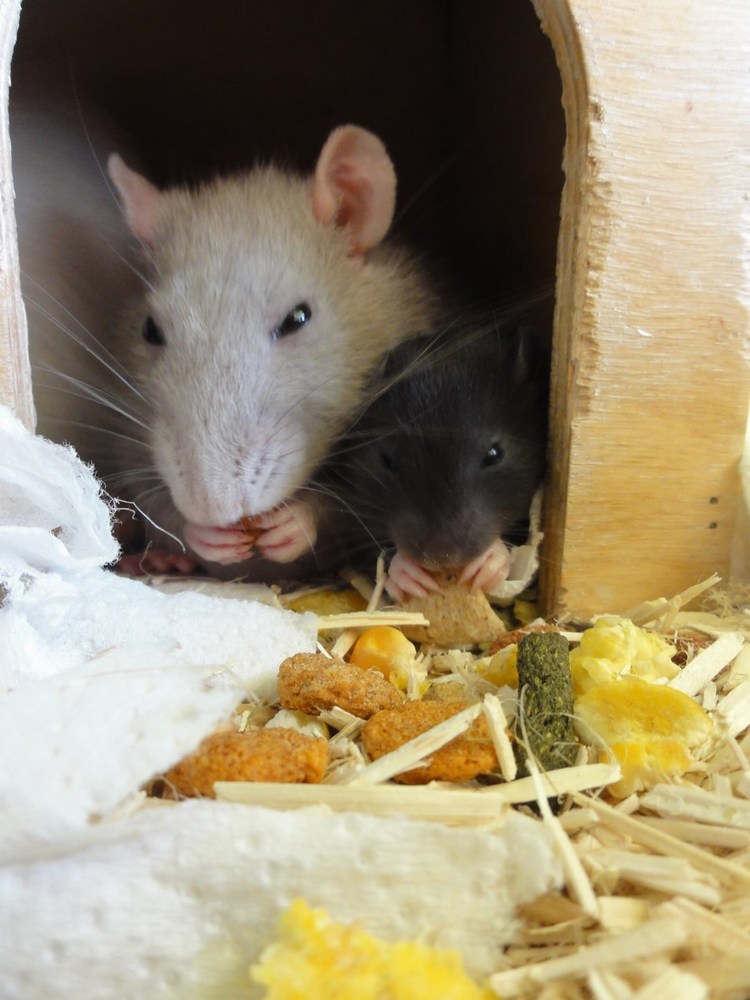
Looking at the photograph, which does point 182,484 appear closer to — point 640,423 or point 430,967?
point 640,423

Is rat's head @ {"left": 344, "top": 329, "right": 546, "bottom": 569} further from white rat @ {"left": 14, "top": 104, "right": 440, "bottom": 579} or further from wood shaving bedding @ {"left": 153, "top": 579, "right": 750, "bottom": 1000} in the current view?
wood shaving bedding @ {"left": 153, "top": 579, "right": 750, "bottom": 1000}

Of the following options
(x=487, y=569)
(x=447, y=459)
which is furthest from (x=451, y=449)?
(x=487, y=569)

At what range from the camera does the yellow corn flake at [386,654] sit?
5.40 feet

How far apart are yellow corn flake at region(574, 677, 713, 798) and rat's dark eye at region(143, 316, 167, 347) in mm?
1234

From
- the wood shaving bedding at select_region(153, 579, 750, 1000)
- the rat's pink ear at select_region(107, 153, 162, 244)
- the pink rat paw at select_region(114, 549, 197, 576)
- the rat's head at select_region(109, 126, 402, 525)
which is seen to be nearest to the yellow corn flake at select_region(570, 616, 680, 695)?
the wood shaving bedding at select_region(153, 579, 750, 1000)

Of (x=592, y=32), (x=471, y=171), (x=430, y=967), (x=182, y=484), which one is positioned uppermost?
(x=592, y=32)

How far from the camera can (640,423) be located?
1745 millimetres

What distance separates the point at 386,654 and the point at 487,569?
349 mm

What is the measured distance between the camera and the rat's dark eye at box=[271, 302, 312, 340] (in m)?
1.96

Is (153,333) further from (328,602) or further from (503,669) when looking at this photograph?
(503,669)

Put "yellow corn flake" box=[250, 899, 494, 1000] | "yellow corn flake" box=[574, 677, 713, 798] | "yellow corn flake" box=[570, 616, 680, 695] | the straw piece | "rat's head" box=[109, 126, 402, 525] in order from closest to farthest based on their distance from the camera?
"yellow corn flake" box=[250, 899, 494, 1000] < the straw piece < "yellow corn flake" box=[574, 677, 713, 798] < "yellow corn flake" box=[570, 616, 680, 695] < "rat's head" box=[109, 126, 402, 525]

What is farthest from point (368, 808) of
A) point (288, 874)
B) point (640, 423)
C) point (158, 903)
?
point (640, 423)

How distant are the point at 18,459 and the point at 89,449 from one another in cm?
92

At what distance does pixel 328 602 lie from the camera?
2.02 meters
